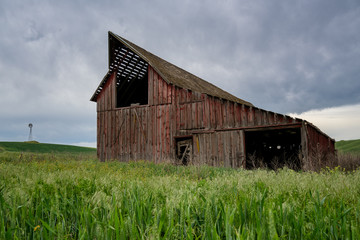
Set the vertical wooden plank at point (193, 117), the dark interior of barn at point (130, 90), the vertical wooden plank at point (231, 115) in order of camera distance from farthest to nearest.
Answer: the dark interior of barn at point (130, 90) → the vertical wooden plank at point (193, 117) → the vertical wooden plank at point (231, 115)

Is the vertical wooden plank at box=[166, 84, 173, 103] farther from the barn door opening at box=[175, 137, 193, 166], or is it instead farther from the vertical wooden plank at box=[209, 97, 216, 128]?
the vertical wooden plank at box=[209, 97, 216, 128]

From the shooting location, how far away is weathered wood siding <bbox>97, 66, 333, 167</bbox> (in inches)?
547

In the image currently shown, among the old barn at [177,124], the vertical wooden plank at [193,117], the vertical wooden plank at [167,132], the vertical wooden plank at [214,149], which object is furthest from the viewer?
the vertical wooden plank at [167,132]

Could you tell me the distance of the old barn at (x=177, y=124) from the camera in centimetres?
1382

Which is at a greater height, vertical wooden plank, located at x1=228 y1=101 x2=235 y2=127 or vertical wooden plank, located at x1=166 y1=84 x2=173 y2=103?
vertical wooden plank, located at x1=166 y1=84 x2=173 y2=103

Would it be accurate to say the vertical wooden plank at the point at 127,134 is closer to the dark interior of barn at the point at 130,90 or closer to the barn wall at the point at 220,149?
the dark interior of barn at the point at 130,90

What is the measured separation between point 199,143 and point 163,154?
2.61 m

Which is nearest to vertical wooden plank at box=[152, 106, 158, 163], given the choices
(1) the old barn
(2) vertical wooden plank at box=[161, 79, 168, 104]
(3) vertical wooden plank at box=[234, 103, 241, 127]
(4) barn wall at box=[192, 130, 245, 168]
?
(1) the old barn

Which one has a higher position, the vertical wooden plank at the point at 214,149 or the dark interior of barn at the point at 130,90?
the dark interior of barn at the point at 130,90

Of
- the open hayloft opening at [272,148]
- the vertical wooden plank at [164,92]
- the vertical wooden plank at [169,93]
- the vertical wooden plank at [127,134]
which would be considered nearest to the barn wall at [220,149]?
the vertical wooden plank at [169,93]

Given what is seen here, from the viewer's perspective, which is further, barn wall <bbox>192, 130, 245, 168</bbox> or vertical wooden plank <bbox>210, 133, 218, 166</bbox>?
vertical wooden plank <bbox>210, 133, 218, 166</bbox>

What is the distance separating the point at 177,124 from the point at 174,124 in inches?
8.3

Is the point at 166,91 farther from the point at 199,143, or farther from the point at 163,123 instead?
the point at 199,143

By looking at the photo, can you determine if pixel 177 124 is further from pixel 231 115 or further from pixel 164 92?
pixel 231 115
